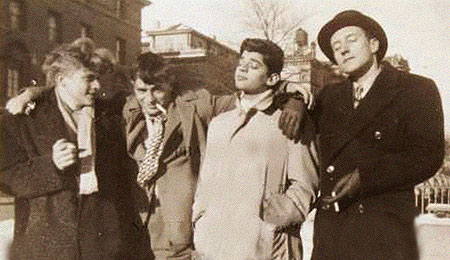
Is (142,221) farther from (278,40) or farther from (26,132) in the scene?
(278,40)

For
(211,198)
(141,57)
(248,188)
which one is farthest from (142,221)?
(141,57)

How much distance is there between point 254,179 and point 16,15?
1152 millimetres

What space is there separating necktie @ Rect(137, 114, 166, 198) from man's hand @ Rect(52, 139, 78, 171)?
258mm

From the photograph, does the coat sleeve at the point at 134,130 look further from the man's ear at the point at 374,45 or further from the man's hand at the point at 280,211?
the man's ear at the point at 374,45

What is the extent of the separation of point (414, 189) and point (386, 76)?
0.38 m

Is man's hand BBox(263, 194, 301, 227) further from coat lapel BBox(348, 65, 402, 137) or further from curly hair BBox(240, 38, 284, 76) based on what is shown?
curly hair BBox(240, 38, 284, 76)

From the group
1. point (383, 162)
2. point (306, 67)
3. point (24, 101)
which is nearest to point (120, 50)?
point (24, 101)

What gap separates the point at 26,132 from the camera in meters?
2.22

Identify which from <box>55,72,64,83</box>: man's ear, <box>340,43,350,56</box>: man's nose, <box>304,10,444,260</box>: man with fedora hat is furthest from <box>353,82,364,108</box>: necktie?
→ <box>55,72,64,83</box>: man's ear

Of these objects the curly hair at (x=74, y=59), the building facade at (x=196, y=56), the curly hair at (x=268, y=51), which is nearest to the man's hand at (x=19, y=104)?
the curly hair at (x=74, y=59)

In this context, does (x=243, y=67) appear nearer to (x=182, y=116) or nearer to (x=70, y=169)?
(x=182, y=116)

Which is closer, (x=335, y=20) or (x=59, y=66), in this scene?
(x=335, y=20)

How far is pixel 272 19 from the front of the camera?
2.37m

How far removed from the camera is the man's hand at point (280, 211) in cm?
207
